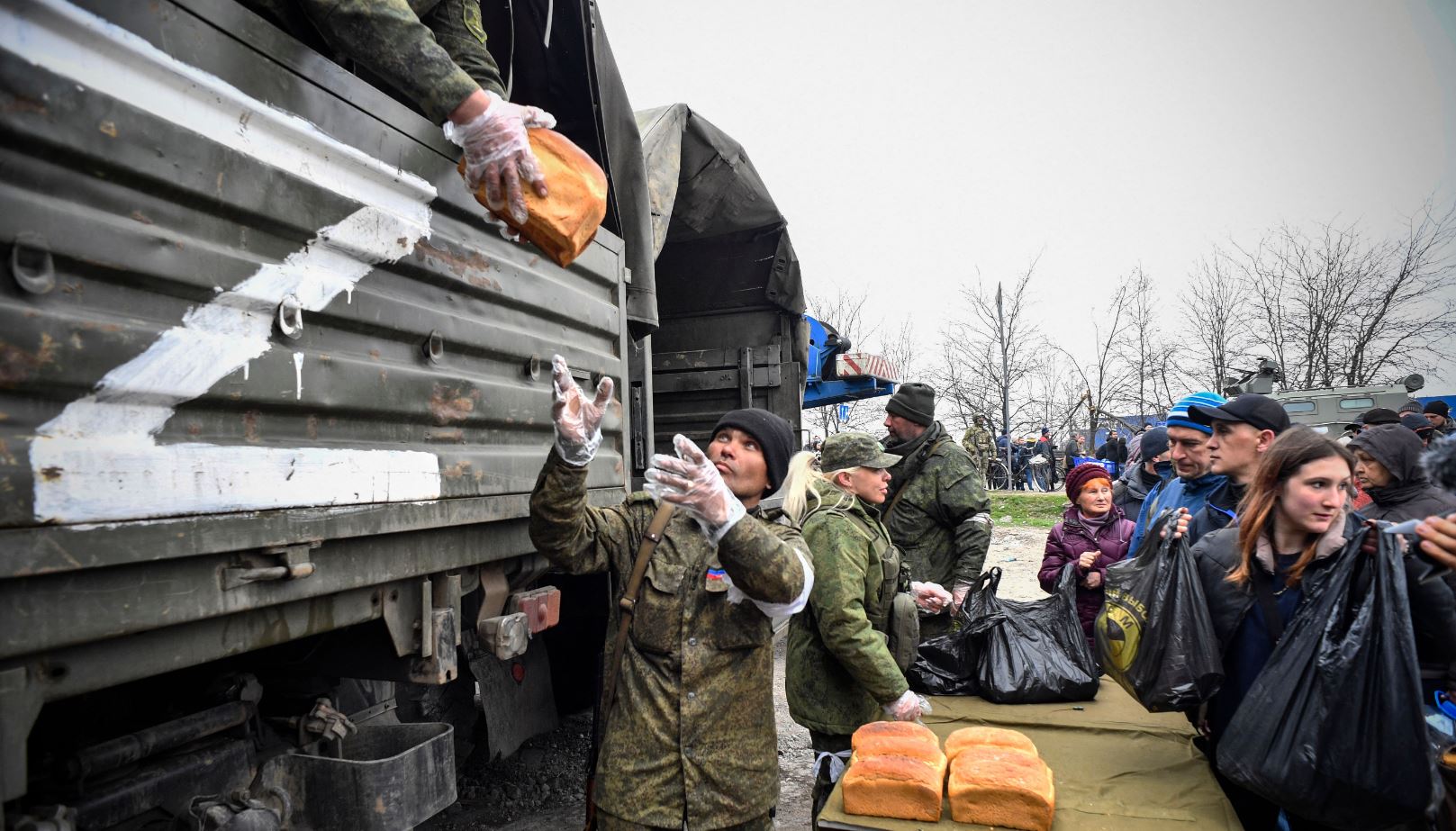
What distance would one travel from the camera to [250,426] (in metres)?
1.71

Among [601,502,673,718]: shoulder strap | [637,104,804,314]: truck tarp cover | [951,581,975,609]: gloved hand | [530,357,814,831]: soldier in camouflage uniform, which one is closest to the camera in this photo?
[530,357,814,831]: soldier in camouflage uniform

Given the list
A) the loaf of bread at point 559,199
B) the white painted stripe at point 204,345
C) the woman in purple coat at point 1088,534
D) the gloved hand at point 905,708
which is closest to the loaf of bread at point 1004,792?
the gloved hand at point 905,708

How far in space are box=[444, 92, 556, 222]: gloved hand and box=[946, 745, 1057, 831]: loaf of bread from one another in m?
1.96

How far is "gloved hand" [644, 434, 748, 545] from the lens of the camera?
1.99 m

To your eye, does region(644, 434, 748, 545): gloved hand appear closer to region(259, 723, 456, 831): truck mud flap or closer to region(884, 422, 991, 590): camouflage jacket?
region(259, 723, 456, 831): truck mud flap

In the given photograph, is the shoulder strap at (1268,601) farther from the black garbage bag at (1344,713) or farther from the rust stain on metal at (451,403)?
the rust stain on metal at (451,403)

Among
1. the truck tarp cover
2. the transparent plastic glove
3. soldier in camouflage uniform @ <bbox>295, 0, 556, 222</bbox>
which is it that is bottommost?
the transparent plastic glove

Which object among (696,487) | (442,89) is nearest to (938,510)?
(696,487)

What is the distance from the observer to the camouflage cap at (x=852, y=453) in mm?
3324

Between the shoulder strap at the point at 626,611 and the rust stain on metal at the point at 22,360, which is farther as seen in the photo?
the shoulder strap at the point at 626,611

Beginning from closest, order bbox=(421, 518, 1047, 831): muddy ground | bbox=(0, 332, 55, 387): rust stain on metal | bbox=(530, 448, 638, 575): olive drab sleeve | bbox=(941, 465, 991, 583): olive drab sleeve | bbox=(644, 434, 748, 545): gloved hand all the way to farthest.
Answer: bbox=(0, 332, 55, 387): rust stain on metal, bbox=(644, 434, 748, 545): gloved hand, bbox=(530, 448, 638, 575): olive drab sleeve, bbox=(421, 518, 1047, 831): muddy ground, bbox=(941, 465, 991, 583): olive drab sleeve

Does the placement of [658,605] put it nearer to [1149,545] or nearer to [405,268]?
[405,268]

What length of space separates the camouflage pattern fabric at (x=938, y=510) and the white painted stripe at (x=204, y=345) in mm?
3232

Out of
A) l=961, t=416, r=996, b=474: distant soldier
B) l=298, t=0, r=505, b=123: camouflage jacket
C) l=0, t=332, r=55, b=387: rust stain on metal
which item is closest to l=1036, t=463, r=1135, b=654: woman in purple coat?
l=298, t=0, r=505, b=123: camouflage jacket
